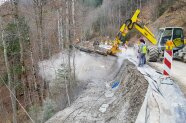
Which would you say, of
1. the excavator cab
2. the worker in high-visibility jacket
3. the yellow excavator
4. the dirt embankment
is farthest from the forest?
the excavator cab

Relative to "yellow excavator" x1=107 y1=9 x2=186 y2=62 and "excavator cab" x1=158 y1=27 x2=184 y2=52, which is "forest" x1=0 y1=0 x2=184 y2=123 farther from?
"excavator cab" x1=158 y1=27 x2=184 y2=52

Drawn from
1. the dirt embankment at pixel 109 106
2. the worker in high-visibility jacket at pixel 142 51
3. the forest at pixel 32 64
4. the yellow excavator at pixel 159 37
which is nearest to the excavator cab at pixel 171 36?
the yellow excavator at pixel 159 37

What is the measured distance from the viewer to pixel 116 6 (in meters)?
63.7

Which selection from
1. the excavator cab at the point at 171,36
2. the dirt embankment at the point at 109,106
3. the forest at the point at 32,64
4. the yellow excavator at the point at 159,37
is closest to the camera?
the dirt embankment at the point at 109,106

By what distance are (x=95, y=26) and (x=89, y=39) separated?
4844mm

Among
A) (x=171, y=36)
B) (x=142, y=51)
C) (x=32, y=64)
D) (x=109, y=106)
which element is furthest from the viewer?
(x=32, y=64)

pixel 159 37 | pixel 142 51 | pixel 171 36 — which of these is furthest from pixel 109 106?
pixel 171 36

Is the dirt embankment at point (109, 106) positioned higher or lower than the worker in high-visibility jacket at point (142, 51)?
lower

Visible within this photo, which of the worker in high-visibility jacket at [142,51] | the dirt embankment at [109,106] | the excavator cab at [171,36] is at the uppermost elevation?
the excavator cab at [171,36]

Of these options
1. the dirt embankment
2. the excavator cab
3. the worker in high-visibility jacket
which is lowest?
the dirt embankment

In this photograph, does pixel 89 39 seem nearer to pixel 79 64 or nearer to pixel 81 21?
pixel 81 21

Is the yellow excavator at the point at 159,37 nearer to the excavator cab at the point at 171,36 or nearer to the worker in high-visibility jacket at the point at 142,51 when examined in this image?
the excavator cab at the point at 171,36

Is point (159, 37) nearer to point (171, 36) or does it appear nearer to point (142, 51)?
point (171, 36)

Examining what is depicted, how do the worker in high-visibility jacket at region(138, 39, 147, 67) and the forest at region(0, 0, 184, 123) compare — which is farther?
the forest at region(0, 0, 184, 123)
